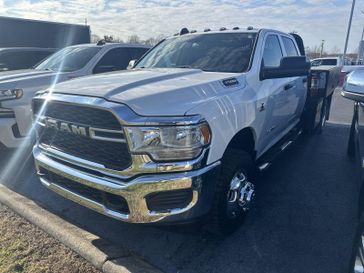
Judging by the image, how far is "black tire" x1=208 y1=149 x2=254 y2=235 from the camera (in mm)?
2842

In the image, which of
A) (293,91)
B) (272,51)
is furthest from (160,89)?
(293,91)

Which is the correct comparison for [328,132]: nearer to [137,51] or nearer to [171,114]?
[137,51]

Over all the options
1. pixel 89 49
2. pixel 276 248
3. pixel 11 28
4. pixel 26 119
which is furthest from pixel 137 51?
pixel 11 28

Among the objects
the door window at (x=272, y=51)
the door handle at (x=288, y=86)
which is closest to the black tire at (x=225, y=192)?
the door window at (x=272, y=51)

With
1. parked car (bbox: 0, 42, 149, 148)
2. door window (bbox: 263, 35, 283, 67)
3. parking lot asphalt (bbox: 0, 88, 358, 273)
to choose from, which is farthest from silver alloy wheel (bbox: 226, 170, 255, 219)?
parked car (bbox: 0, 42, 149, 148)

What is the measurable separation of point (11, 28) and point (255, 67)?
1494 cm

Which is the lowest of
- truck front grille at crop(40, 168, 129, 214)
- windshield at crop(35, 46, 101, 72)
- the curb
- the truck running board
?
the curb

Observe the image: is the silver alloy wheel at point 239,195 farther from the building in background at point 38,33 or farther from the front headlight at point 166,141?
the building in background at point 38,33

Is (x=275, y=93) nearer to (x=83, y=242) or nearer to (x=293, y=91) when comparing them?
(x=293, y=91)

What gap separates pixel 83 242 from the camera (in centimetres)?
302

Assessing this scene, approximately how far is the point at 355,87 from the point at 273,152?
88.6 inches

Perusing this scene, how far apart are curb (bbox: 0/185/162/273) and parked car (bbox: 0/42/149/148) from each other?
1.28 metres

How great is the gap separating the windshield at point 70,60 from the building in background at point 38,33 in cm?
1011

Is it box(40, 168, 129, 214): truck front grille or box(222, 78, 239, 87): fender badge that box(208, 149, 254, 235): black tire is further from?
box(40, 168, 129, 214): truck front grille
